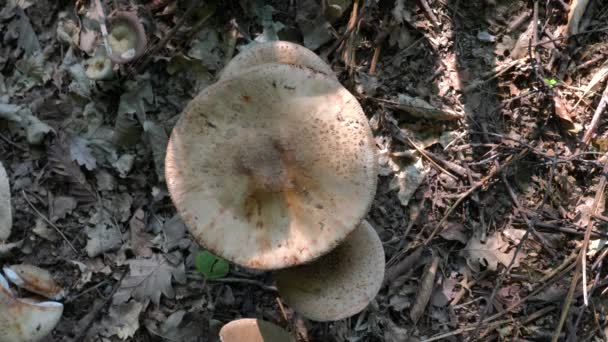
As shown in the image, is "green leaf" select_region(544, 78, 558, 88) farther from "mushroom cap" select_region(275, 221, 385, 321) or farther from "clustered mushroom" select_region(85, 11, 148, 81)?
"clustered mushroom" select_region(85, 11, 148, 81)

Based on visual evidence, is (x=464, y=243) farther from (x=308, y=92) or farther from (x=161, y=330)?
(x=161, y=330)

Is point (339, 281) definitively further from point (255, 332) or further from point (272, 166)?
point (272, 166)

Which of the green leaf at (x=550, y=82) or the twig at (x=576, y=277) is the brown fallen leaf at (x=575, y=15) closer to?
the green leaf at (x=550, y=82)

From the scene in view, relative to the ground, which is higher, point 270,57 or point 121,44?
point 270,57

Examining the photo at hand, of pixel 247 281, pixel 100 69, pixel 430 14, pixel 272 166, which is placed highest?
pixel 430 14

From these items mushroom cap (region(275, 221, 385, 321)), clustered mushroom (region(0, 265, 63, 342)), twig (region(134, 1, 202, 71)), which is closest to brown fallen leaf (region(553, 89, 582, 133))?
mushroom cap (region(275, 221, 385, 321))

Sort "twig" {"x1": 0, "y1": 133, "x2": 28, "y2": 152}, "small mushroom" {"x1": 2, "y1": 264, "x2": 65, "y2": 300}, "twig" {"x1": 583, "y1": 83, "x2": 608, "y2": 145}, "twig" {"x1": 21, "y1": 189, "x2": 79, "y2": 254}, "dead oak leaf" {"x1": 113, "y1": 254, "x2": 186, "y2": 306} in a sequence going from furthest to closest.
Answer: "twig" {"x1": 583, "y1": 83, "x2": 608, "y2": 145} < "twig" {"x1": 0, "y1": 133, "x2": 28, "y2": 152} < "twig" {"x1": 21, "y1": 189, "x2": 79, "y2": 254} < "dead oak leaf" {"x1": 113, "y1": 254, "x2": 186, "y2": 306} < "small mushroom" {"x1": 2, "y1": 264, "x2": 65, "y2": 300}

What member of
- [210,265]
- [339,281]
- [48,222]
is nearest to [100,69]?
[48,222]
